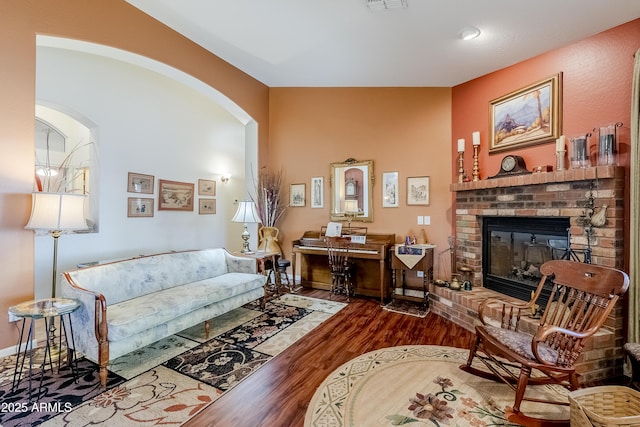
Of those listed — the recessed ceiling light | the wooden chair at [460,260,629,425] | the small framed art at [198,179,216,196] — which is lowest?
the wooden chair at [460,260,629,425]

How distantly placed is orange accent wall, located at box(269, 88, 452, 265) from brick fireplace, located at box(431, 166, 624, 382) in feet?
1.46

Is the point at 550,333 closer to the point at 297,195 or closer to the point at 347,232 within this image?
the point at 347,232

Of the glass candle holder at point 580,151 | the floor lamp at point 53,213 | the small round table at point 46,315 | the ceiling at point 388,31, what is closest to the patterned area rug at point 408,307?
the glass candle holder at point 580,151

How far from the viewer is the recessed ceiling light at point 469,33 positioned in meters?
3.06

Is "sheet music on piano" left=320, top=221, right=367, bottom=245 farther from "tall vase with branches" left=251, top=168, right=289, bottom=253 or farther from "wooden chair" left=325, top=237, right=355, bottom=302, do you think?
"tall vase with branches" left=251, top=168, right=289, bottom=253

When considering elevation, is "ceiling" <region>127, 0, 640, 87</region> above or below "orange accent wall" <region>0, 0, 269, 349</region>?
above

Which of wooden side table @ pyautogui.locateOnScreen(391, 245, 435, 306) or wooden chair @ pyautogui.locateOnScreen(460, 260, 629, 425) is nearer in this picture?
wooden chair @ pyautogui.locateOnScreen(460, 260, 629, 425)

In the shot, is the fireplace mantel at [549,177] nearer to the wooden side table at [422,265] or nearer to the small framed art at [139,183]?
the wooden side table at [422,265]

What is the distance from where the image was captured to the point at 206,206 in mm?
6184

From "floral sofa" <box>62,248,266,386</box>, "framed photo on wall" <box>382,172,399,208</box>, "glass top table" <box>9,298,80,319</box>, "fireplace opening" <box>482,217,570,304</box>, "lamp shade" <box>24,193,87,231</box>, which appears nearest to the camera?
"glass top table" <box>9,298,80,319</box>

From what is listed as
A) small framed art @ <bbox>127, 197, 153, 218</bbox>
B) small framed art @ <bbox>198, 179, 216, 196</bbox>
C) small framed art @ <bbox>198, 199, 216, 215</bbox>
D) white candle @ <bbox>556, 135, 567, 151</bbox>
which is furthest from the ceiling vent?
small framed art @ <bbox>198, 199, 216, 215</bbox>

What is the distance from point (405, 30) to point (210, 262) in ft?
11.5

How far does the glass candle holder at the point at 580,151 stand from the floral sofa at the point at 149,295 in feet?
11.7

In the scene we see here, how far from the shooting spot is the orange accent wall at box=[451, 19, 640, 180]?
267cm
